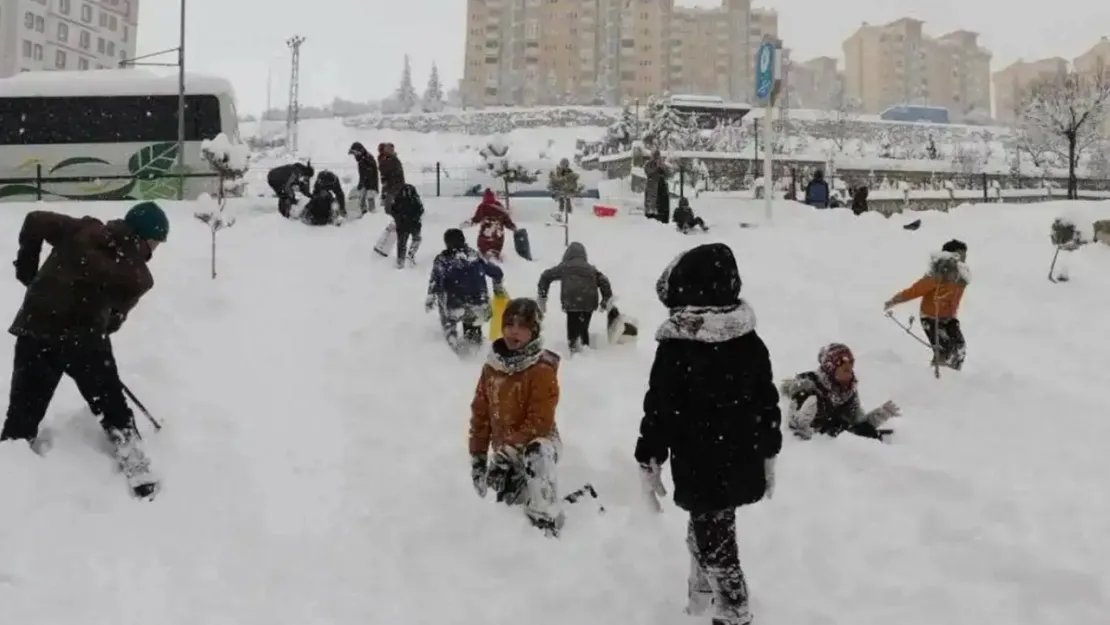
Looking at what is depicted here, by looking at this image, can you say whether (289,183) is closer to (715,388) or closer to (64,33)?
(715,388)

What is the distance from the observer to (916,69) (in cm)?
11506

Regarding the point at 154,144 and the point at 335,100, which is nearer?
the point at 154,144

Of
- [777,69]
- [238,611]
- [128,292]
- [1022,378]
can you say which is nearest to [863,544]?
[238,611]

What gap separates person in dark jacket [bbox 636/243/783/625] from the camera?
338 centimetres

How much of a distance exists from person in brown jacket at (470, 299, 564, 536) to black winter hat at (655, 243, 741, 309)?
4.47ft

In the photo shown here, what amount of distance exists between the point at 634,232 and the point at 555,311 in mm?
6481

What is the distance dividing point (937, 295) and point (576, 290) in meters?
3.86

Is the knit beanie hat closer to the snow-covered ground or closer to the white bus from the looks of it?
the snow-covered ground

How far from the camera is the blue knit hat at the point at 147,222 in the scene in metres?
4.65

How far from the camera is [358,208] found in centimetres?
1919

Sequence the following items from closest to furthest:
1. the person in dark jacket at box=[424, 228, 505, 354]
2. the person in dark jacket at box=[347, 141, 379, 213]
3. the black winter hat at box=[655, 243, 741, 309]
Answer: the black winter hat at box=[655, 243, 741, 309] < the person in dark jacket at box=[424, 228, 505, 354] < the person in dark jacket at box=[347, 141, 379, 213]

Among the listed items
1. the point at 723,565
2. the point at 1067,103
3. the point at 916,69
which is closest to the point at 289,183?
the point at 723,565

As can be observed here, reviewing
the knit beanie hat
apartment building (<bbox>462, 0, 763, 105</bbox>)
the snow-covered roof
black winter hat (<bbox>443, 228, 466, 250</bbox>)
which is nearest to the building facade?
apartment building (<bbox>462, 0, 763, 105</bbox>)

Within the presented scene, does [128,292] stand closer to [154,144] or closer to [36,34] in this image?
[154,144]
